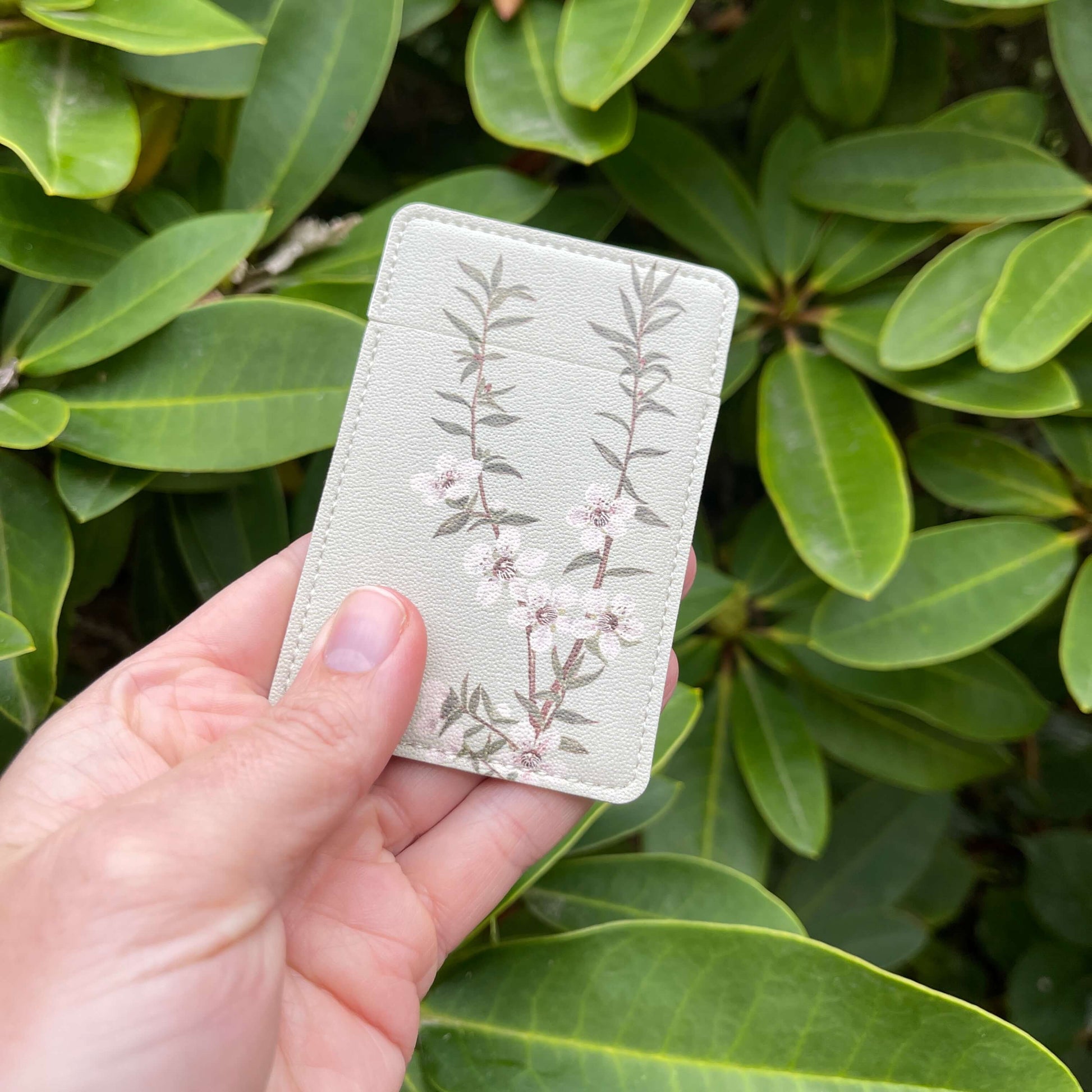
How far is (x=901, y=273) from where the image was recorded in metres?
1.10

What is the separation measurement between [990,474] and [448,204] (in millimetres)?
703

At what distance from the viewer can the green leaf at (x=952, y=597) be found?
0.92 m

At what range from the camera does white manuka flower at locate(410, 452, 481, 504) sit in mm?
770

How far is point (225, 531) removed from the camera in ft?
3.13

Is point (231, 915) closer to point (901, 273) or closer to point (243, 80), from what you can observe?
point (243, 80)

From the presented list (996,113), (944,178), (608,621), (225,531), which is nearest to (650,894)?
(608,621)

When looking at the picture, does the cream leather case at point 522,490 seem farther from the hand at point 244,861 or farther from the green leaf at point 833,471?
the green leaf at point 833,471

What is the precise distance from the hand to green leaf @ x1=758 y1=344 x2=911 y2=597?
1.16 ft

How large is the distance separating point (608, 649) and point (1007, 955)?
1052 mm

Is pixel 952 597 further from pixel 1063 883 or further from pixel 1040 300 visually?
pixel 1063 883

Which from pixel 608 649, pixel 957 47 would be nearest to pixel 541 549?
pixel 608 649

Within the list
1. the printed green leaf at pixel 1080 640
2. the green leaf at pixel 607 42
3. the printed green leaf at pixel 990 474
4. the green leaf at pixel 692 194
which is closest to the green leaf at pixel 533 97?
the green leaf at pixel 607 42

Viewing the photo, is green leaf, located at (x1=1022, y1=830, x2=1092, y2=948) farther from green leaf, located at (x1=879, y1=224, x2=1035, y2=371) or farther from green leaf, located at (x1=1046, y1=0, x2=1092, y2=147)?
green leaf, located at (x1=1046, y1=0, x2=1092, y2=147)

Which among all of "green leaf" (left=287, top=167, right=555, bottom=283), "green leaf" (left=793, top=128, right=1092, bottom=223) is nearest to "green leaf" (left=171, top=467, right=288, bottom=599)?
"green leaf" (left=287, top=167, right=555, bottom=283)
